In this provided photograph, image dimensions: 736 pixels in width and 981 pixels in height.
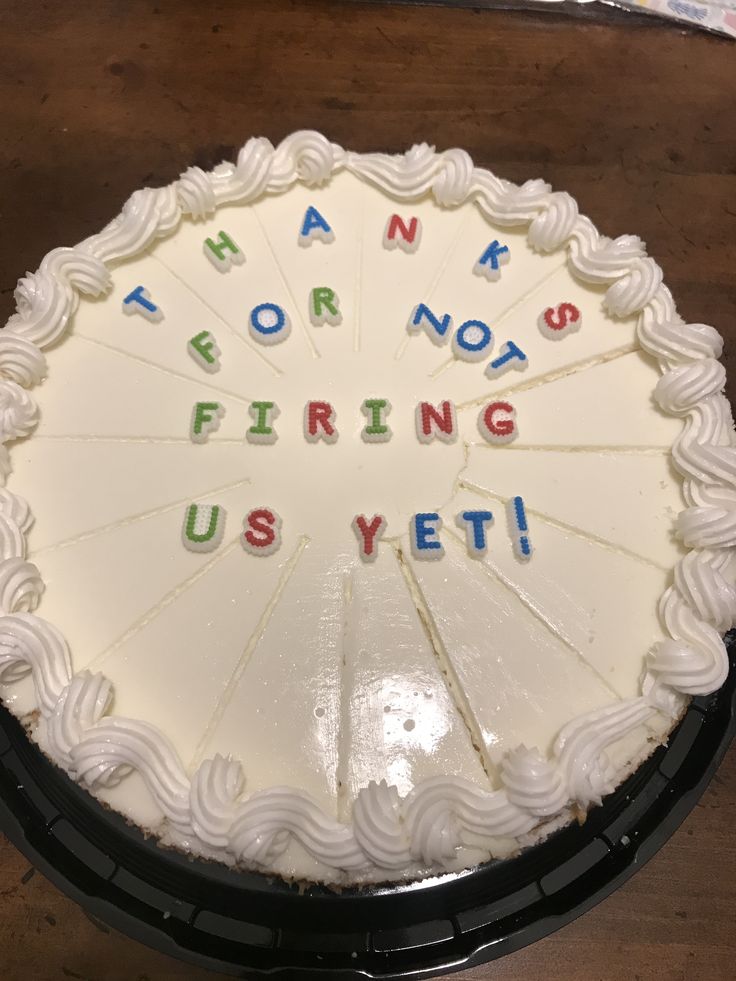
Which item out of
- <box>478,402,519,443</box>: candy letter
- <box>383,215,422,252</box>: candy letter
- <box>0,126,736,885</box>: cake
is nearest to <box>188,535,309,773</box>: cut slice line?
<box>0,126,736,885</box>: cake

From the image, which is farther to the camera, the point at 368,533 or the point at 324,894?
the point at 368,533

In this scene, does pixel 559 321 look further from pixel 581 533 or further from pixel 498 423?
pixel 581 533

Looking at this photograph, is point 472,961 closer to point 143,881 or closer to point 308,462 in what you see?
point 143,881

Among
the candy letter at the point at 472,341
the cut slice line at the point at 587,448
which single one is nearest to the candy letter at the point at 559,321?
the candy letter at the point at 472,341

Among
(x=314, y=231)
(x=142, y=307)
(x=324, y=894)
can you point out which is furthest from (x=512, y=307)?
(x=324, y=894)

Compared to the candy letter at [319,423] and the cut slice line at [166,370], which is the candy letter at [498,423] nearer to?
the candy letter at [319,423]

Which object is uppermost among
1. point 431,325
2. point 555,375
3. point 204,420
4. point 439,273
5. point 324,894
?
point 439,273
